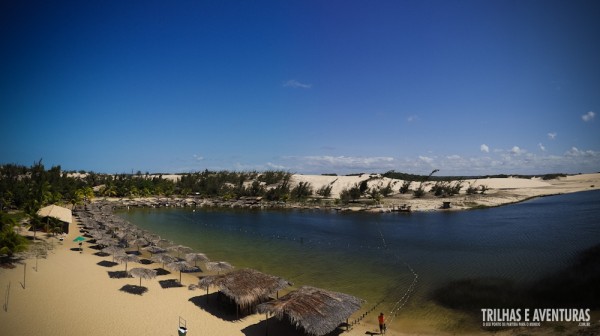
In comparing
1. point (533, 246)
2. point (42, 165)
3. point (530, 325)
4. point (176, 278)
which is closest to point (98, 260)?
point (176, 278)

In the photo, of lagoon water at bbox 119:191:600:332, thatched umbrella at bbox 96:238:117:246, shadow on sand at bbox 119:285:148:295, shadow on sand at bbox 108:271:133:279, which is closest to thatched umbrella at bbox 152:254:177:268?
shadow on sand at bbox 108:271:133:279

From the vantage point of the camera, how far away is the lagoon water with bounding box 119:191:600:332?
21.1 meters

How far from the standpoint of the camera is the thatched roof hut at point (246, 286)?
593 inches

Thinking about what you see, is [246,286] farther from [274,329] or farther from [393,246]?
[393,246]

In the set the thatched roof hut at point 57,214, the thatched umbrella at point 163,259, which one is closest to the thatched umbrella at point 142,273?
the thatched umbrella at point 163,259

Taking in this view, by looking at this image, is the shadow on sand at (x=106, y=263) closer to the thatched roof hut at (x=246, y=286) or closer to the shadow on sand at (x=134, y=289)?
the shadow on sand at (x=134, y=289)

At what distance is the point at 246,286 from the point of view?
615 inches

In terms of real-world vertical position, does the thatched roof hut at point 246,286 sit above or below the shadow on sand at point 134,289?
above

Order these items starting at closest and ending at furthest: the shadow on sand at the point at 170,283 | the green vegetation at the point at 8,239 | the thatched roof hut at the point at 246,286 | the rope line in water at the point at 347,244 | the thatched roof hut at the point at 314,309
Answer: the thatched roof hut at the point at 314,309 → the thatched roof hut at the point at 246,286 → the rope line in water at the point at 347,244 → the shadow on sand at the point at 170,283 → the green vegetation at the point at 8,239

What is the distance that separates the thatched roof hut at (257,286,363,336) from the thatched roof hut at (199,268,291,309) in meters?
1.58

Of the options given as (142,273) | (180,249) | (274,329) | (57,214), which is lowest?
(274,329)

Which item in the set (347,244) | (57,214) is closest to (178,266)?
(347,244)

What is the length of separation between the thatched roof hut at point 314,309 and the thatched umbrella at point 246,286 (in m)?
1.58

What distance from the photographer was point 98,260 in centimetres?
2384
